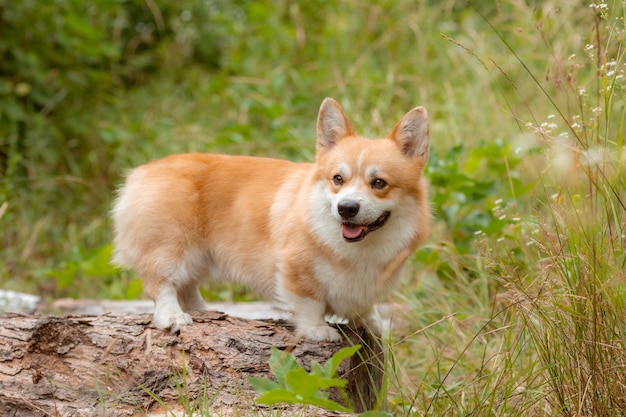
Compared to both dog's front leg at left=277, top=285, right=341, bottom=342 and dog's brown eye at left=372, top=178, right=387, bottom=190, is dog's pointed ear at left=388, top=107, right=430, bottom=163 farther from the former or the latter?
dog's front leg at left=277, top=285, right=341, bottom=342

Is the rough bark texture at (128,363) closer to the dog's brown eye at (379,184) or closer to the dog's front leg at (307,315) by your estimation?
the dog's front leg at (307,315)

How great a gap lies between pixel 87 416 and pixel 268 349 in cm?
82

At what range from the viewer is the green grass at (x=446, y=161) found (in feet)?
9.91

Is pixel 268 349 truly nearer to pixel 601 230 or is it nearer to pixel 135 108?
pixel 601 230

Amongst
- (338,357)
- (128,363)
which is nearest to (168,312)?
(128,363)

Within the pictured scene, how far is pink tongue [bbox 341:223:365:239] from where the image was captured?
3547 millimetres

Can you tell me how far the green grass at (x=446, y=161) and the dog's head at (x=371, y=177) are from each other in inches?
15.8

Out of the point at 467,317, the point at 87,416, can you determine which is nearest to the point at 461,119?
the point at 467,317

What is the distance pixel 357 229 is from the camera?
3572mm

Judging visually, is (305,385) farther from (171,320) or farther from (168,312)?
(168,312)

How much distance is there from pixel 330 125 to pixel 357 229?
2.19 feet

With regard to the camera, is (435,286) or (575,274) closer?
(575,274)

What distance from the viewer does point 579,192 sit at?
10.7 ft

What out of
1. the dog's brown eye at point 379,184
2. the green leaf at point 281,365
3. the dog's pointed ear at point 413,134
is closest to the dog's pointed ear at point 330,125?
the dog's pointed ear at point 413,134
